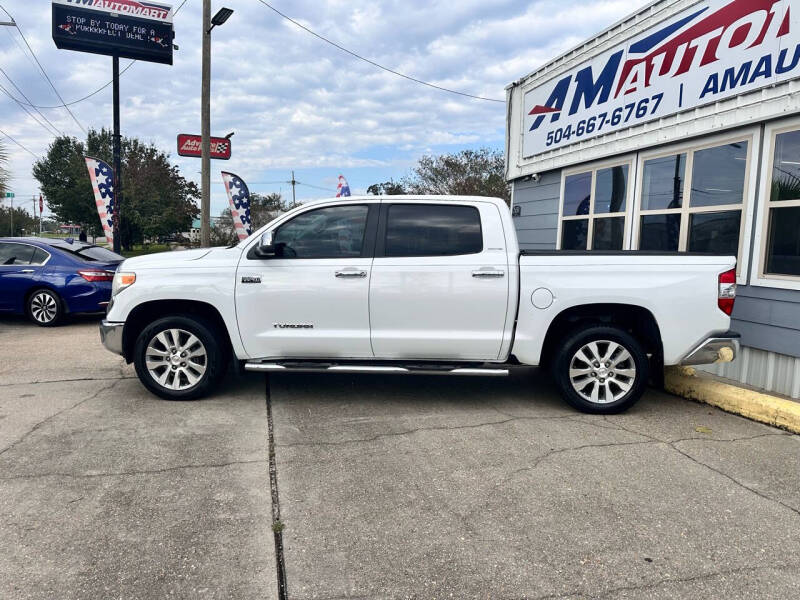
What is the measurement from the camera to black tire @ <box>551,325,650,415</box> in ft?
16.1

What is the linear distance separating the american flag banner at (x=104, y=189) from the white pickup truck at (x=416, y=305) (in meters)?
11.6

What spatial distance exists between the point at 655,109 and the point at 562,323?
3.70 meters

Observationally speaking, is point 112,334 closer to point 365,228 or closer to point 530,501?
point 365,228

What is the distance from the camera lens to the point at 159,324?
5.15m

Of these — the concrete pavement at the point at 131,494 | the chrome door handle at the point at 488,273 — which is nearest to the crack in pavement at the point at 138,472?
the concrete pavement at the point at 131,494

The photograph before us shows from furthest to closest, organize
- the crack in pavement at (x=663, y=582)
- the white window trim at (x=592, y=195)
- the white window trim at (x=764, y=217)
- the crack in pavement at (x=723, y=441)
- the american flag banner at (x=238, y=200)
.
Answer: the american flag banner at (x=238, y=200) < the white window trim at (x=592, y=195) < the white window trim at (x=764, y=217) < the crack in pavement at (x=723, y=441) < the crack in pavement at (x=663, y=582)

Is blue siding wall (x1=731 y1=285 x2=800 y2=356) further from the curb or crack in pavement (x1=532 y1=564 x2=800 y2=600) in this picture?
crack in pavement (x1=532 y1=564 x2=800 y2=600)

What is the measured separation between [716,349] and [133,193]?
3133 centimetres

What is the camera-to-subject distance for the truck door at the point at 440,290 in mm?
4934

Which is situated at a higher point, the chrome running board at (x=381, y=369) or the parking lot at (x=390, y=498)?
the chrome running board at (x=381, y=369)

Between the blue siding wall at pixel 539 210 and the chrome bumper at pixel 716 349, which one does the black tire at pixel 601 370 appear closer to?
the chrome bumper at pixel 716 349

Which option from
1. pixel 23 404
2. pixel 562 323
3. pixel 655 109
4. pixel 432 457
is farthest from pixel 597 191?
pixel 23 404

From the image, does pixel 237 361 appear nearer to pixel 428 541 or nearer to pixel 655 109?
pixel 428 541

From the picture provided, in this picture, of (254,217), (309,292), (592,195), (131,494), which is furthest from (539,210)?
(254,217)
